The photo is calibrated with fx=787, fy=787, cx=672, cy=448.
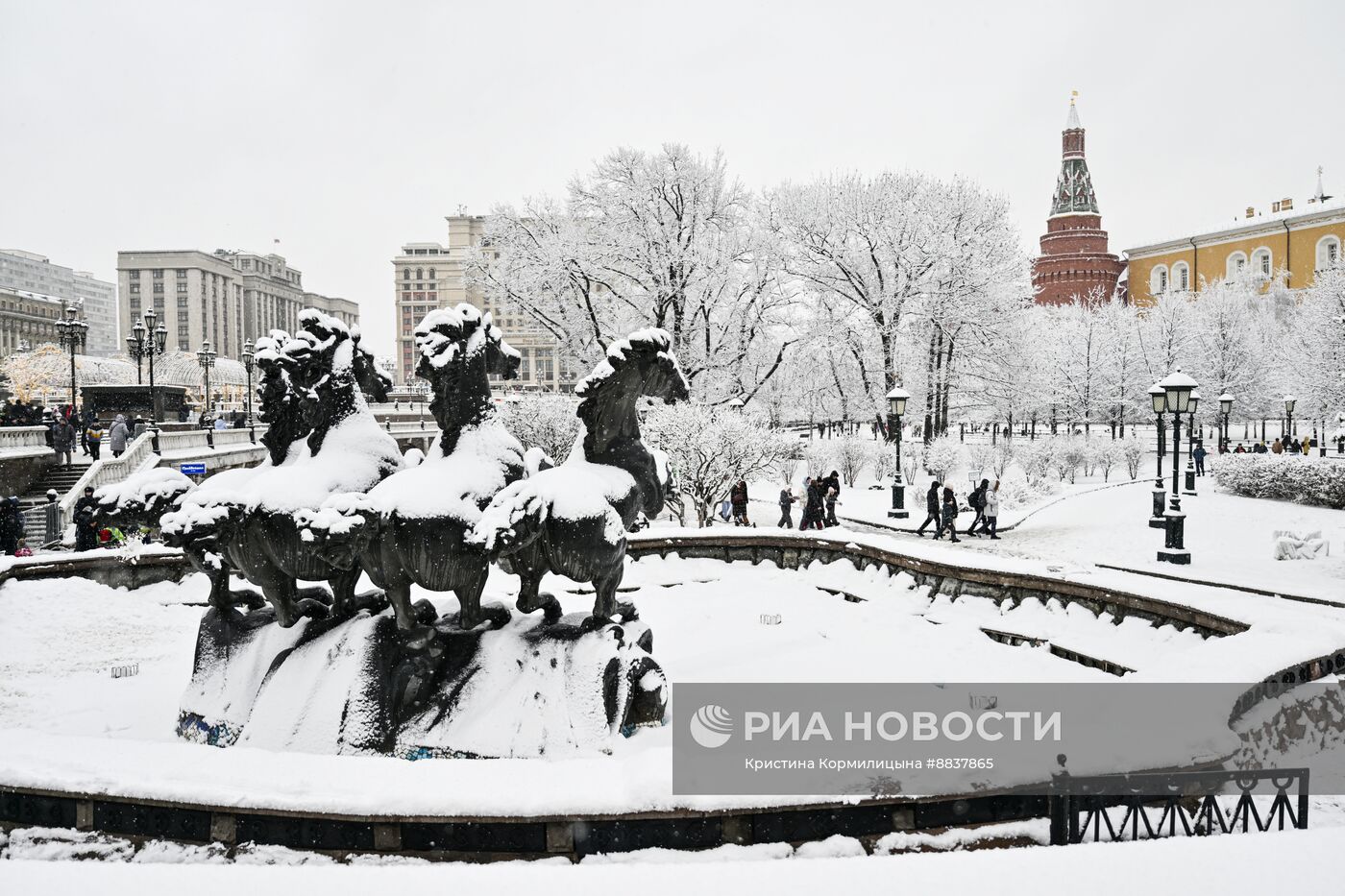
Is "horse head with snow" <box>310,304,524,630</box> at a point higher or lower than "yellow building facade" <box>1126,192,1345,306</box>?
lower

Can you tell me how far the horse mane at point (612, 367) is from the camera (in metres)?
5.96

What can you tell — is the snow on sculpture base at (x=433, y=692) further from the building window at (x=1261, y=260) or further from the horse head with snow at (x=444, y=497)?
the building window at (x=1261, y=260)

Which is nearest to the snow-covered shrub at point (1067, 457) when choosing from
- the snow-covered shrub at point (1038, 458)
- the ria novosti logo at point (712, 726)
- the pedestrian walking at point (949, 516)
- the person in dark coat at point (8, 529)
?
the snow-covered shrub at point (1038, 458)

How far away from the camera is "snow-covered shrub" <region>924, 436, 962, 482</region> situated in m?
24.6

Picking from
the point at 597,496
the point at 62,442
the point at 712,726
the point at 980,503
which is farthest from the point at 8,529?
the point at 980,503

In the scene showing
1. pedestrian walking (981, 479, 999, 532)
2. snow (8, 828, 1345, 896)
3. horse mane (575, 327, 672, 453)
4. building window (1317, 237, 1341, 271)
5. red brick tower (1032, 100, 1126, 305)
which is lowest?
pedestrian walking (981, 479, 999, 532)

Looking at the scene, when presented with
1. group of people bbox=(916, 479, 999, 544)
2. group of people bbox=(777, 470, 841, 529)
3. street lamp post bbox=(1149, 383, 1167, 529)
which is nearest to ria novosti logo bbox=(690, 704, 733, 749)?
group of people bbox=(777, 470, 841, 529)

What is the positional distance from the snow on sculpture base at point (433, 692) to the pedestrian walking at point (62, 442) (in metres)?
20.0

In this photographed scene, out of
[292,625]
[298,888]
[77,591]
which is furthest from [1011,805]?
[77,591]

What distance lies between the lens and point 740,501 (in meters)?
17.8

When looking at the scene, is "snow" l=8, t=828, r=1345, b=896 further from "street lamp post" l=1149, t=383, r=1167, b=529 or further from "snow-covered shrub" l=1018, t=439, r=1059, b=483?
"snow-covered shrub" l=1018, t=439, r=1059, b=483

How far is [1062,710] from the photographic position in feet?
15.7

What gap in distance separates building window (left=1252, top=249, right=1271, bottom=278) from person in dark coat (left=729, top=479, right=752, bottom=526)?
213 ft

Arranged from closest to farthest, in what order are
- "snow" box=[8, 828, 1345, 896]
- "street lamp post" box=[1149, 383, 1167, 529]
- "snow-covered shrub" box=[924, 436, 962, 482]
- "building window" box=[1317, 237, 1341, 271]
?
1. "snow" box=[8, 828, 1345, 896]
2. "street lamp post" box=[1149, 383, 1167, 529]
3. "snow-covered shrub" box=[924, 436, 962, 482]
4. "building window" box=[1317, 237, 1341, 271]
